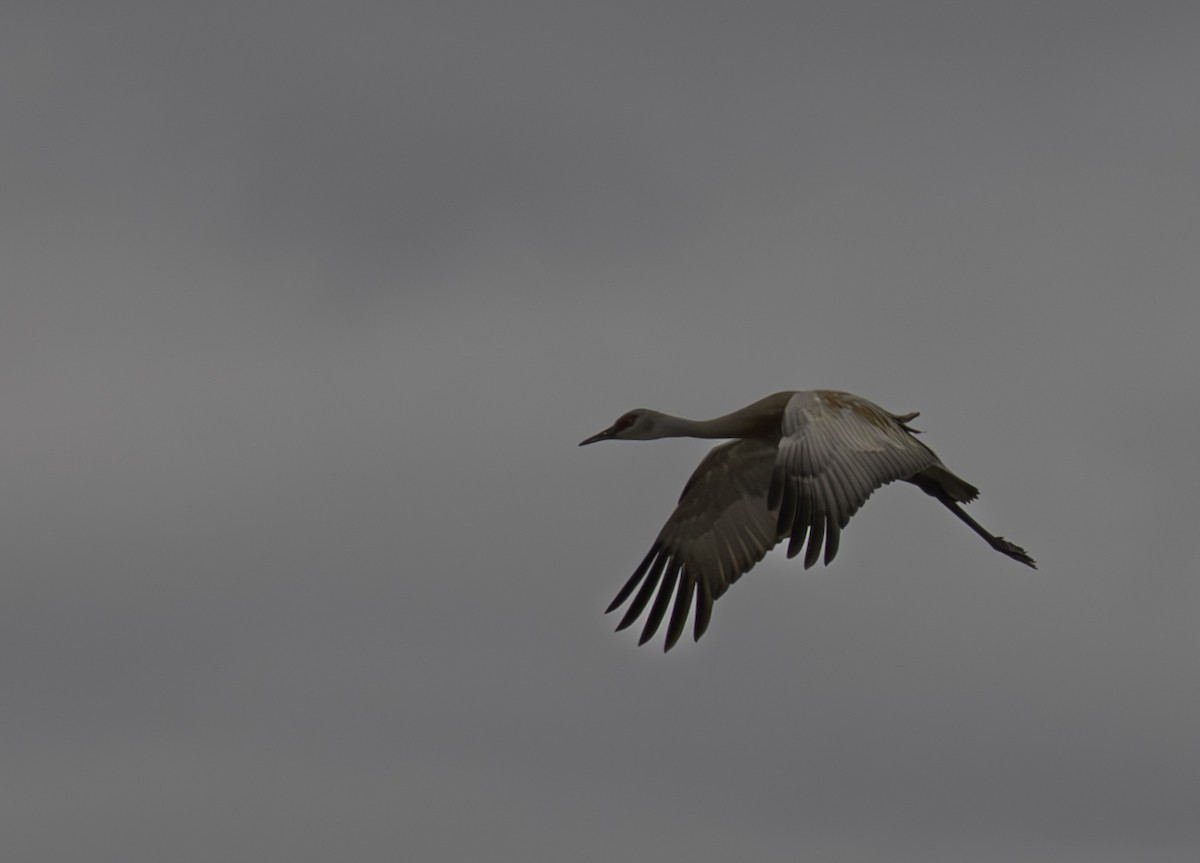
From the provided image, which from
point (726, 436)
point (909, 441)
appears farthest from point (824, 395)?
point (726, 436)

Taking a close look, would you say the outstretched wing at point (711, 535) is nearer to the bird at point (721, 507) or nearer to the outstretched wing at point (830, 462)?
the bird at point (721, 507)

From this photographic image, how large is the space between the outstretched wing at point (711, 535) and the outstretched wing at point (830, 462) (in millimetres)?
3182

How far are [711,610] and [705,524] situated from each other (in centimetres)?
106

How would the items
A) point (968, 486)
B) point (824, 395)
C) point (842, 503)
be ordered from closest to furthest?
1. point (842, 503)
2. point (824, 395)
3. point (968, 486)

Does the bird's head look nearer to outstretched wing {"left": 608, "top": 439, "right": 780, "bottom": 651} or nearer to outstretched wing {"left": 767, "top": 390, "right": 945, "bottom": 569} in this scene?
outstretched wing {"left": 608, "top": 439, "right": 780, "bottom": 651}

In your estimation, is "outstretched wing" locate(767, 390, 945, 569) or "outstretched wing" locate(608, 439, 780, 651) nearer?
"outstretched wing" locate(767, 390, 945, 569)

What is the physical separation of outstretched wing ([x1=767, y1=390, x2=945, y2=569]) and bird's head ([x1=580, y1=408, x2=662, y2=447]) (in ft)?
11.5

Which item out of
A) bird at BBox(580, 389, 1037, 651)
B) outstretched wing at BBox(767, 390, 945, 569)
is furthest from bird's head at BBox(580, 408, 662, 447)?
outstretched wing at BBox(767, 390, 945, 569)

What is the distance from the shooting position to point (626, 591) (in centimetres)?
2838

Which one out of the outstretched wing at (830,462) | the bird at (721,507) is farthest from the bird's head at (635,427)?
the outstretched wing at (830,462)

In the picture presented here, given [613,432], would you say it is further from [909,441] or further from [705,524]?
[909,441]

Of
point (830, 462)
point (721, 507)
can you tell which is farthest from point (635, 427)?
point (830, 462)

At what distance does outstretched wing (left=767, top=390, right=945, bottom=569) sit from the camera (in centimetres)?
2309

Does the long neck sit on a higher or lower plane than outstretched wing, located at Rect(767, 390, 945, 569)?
higher
